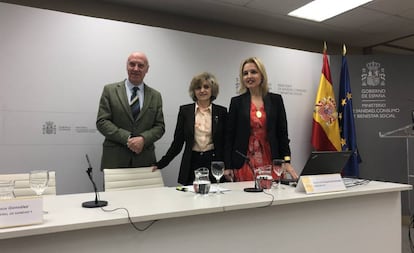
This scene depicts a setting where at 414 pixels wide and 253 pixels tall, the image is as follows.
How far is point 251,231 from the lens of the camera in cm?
157

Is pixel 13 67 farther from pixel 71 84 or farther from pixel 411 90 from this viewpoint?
pixel 411 90

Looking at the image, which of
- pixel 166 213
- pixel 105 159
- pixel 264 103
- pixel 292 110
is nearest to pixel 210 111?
pixel 264 103

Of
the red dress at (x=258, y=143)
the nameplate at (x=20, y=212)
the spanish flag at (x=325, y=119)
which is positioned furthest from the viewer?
the spanish flag at (x=325, y=119)

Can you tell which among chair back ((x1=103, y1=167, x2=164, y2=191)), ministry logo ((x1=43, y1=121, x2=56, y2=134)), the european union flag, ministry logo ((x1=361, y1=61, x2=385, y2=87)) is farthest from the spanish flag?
ministry logo ((x1=43, y1=121, x2=56, y2=134))

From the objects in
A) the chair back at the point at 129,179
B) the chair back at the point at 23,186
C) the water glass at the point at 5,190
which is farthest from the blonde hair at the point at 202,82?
the water glass at the point at 5,190

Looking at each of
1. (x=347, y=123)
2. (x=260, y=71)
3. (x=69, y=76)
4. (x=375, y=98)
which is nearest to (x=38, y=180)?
(x=260, y=71)

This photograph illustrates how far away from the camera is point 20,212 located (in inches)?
44.4

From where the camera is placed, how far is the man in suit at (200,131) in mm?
2514

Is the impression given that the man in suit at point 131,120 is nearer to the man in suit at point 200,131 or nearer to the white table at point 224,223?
the man in suit at point 200,131

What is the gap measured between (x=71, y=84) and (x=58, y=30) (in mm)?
501

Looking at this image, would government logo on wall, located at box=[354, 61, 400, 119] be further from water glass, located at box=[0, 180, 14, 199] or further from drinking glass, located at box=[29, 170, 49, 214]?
water glass, located at box=[0, 180, 14, 199]

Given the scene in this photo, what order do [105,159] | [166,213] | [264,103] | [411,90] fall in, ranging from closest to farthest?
[166,213]
[264,103]
[105,159]
[411,90]

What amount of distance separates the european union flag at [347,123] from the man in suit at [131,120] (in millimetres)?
2530

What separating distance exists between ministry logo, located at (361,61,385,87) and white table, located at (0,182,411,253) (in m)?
2.72
